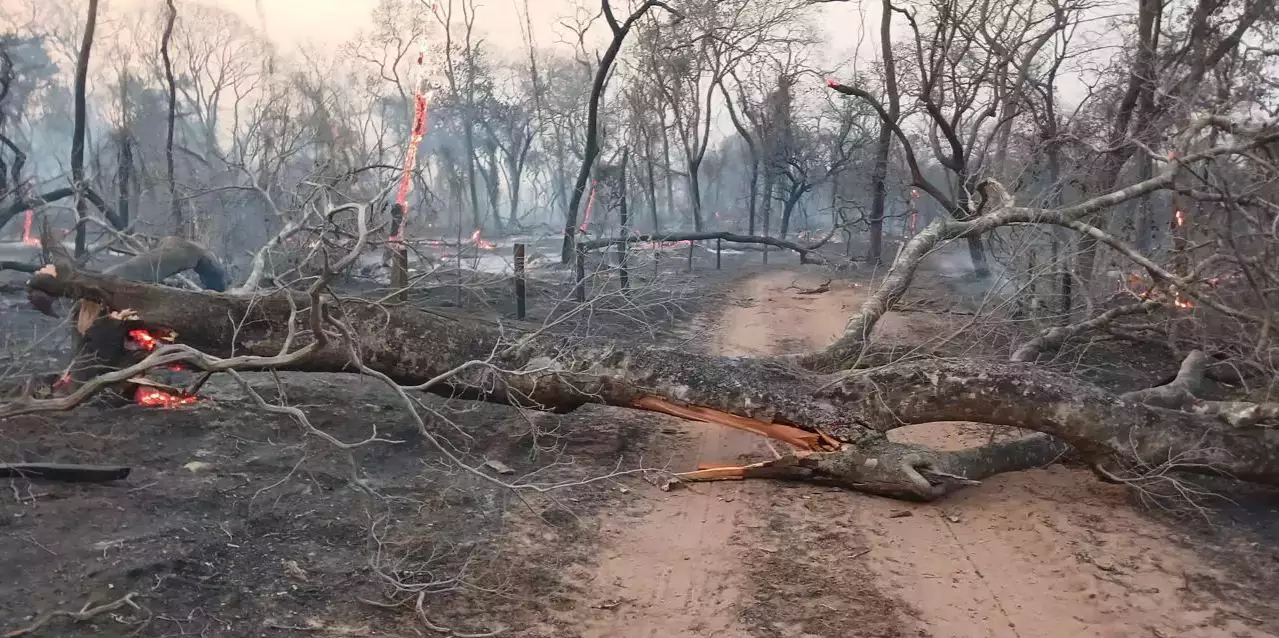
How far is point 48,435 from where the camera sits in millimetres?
5324

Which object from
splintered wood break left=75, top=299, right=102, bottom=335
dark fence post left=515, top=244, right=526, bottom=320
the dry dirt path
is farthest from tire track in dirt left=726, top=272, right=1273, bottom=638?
dark fence post left=515, top=244, right=526, bottom=320

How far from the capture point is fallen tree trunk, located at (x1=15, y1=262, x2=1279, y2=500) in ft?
16.6

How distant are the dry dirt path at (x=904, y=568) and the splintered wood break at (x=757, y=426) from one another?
33cm

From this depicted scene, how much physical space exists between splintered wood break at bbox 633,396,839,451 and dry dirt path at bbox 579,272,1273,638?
0.33 meters

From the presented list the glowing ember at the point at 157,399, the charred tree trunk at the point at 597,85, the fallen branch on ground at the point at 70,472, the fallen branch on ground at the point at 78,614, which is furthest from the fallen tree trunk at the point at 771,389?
the charred tree trunk at the point at 597,85

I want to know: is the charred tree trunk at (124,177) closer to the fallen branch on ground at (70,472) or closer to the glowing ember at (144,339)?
the glowing ember at (144,339)

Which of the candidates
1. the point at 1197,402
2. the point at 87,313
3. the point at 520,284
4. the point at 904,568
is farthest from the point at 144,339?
the point at 1197,402

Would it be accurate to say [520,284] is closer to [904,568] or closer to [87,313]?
[87,313]

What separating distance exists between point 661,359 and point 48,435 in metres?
4.26

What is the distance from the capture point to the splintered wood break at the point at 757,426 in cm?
536

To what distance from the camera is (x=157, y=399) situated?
241 inches

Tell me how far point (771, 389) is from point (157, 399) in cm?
477

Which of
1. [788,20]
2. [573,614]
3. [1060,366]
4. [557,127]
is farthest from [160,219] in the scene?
[557,127]

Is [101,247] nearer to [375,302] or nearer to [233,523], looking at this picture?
[375,302]
